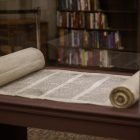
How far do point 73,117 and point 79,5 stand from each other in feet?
11.0

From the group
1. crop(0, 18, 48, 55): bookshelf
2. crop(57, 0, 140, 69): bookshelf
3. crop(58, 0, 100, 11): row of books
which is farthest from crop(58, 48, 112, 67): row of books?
crop(58, 0, 100, 11): row of books

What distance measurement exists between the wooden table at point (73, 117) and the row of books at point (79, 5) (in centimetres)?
311

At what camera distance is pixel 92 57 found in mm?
4617

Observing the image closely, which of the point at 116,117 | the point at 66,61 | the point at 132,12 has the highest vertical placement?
the point at 132,12

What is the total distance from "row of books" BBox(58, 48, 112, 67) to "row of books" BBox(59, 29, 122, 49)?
0.08m

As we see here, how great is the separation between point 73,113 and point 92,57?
328 centimetres

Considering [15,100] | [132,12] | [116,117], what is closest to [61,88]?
[15,100]

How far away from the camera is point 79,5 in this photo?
4.55 metres

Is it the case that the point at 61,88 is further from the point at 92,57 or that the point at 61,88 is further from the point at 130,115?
the point at 92,57

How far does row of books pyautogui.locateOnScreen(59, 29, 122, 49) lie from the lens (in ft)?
14.5

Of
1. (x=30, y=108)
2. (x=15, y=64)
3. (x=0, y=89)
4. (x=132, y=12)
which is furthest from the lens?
(x=132, y=12)

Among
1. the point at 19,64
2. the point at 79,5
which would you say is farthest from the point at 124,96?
the point at 79,5

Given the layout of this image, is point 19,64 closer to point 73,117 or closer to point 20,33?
point 73,117

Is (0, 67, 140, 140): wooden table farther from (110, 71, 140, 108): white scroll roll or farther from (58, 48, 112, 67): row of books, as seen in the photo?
(58, 48, 112, 67): row of books
